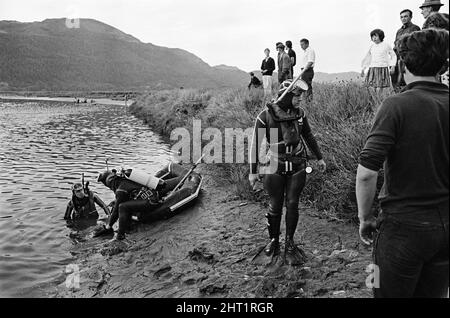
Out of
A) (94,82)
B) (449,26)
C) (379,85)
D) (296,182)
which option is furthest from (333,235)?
(94,82)

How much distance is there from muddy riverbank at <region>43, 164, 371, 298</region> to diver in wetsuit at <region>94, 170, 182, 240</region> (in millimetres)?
296

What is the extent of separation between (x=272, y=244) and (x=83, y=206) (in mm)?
5309

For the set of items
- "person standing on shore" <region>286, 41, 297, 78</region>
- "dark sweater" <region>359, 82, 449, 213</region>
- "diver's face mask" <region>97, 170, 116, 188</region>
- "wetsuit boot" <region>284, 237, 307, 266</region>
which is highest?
"person standing on shore" <region>286, 41, 297, 78</region>

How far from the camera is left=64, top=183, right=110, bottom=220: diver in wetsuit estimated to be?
9.13m

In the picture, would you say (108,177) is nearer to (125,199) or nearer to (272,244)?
(125,199)

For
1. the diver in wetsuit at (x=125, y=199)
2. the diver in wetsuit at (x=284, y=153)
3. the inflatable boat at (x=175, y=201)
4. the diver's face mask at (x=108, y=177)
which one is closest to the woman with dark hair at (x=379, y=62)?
the inflatable boat at (x=175, y=201)

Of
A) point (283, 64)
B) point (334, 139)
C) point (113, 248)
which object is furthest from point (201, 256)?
point (283, 64)

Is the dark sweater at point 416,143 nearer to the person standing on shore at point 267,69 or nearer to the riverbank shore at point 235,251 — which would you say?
the riverbank shore at point 235,251

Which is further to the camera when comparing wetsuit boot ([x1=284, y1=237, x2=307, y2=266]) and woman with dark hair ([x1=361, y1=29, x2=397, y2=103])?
woman with dark hair ([x1=361, y1=29, x2=397, y2=103])

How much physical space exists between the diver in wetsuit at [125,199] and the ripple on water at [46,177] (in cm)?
100

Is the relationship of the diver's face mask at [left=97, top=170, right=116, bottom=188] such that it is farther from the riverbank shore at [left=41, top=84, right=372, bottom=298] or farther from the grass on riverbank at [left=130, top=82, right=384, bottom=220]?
the grass on riverbank at [left=130, top=82, right=384, bottom=220]

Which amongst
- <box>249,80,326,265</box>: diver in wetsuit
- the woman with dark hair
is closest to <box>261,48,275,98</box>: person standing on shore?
the woman with dark hair

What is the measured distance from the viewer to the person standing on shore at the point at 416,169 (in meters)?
2.51

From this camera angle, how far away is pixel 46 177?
44.9 ft
